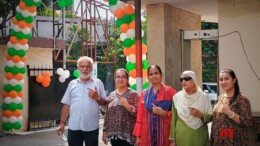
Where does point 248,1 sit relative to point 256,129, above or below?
above

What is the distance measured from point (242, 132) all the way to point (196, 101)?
0.58 m

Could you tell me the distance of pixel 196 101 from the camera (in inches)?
165

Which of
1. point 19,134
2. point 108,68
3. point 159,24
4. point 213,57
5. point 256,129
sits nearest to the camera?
point 256,129

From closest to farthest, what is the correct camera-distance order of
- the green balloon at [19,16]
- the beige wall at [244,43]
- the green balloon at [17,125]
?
the beige wall at [244,43], the green balloon at [19,16], the green balloon at [17,125]

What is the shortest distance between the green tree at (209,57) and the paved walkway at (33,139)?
9037mm

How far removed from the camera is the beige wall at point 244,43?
607cm

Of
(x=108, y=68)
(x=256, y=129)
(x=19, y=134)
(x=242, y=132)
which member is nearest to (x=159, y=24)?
(x=256, y=129)

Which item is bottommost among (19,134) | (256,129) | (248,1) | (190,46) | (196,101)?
(19,134)

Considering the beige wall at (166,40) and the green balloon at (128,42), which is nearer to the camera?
the beige wall at (166,40)

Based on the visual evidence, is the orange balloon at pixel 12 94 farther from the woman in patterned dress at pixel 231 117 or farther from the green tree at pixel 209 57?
the green tree at pixel 209 57

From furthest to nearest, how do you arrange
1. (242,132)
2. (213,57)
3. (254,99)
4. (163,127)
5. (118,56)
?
(118,56), (213,57), (254,99), (163,127), (242,132)

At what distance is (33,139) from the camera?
33.7 feet

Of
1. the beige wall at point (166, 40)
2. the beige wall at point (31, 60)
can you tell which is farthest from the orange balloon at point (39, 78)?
the beige wall at point (166, 40)

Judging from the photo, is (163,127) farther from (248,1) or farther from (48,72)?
(48,72)
